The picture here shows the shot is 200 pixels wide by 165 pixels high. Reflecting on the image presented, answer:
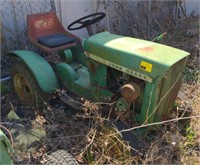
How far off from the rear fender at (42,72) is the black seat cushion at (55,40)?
0.65 feet

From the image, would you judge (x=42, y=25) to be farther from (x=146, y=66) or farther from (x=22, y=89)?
(x=146, y=66)

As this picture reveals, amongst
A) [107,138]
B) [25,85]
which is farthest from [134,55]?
[25,85]

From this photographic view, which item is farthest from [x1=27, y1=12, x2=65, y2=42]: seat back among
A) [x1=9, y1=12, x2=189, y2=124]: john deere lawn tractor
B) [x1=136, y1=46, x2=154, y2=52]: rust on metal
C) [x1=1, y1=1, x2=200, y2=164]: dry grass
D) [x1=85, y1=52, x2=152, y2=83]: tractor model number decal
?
[x1=136, y1=46, x2=154, y2=52]: rust on metal

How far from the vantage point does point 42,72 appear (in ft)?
10.2

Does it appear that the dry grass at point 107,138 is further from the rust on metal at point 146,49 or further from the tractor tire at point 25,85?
the rust on metal at point 146,49

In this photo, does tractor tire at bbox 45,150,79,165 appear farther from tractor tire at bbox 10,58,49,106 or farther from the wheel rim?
the wheel rim

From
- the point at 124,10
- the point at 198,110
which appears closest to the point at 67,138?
the point at 198,110

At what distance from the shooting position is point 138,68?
96.6 inches

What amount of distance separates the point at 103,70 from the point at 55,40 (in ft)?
2.79

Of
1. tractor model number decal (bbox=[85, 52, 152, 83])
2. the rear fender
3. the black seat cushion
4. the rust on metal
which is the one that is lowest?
the rear fender

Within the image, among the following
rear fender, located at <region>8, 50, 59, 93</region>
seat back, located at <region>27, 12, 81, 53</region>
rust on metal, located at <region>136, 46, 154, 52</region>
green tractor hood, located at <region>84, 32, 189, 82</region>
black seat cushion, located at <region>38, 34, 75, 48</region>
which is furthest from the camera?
seat back, located at <region>27, 12, 81, 53</region>

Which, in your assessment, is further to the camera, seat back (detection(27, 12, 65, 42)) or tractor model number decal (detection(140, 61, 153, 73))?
seat back (detection(27, 12, 65, 42))

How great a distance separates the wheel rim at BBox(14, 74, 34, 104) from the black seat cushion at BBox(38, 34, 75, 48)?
0.44m

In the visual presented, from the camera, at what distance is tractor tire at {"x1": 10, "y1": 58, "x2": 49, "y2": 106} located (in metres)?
3.17
